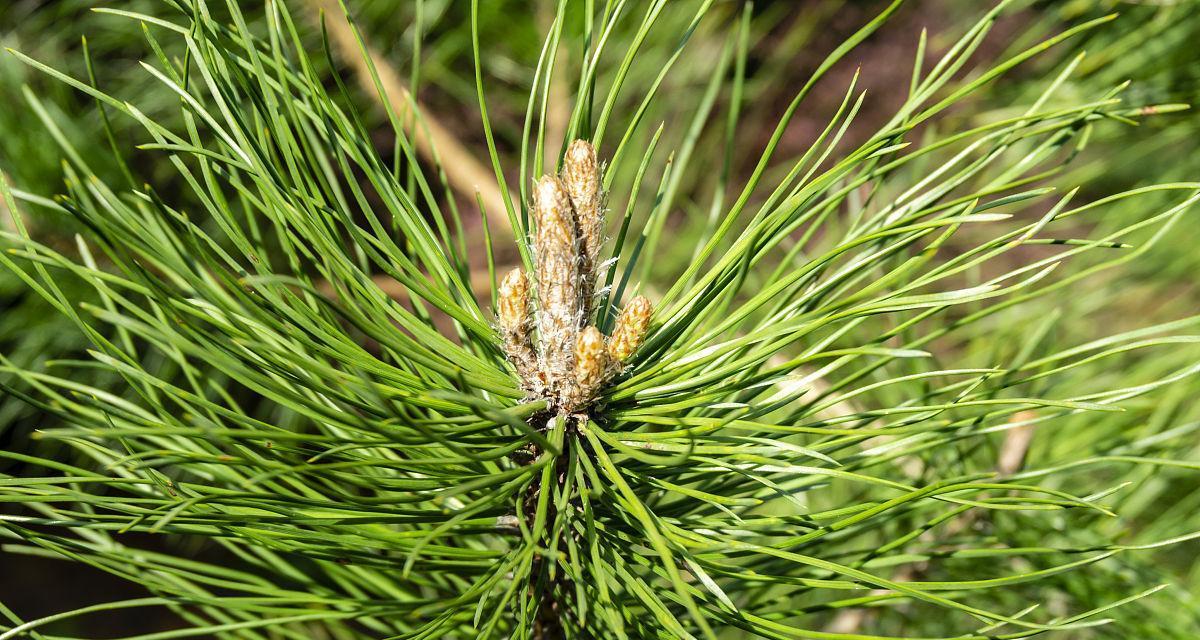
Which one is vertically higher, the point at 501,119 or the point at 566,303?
the point at 501,119

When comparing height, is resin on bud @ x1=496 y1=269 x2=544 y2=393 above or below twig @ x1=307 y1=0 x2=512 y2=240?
below

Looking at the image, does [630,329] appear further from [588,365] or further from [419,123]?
[419,123]

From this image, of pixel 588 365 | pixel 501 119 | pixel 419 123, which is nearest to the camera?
pixel 588 365

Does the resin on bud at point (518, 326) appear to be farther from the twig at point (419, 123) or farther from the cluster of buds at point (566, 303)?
the twig at point (419, 123)

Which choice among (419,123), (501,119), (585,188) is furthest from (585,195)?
(501,119)

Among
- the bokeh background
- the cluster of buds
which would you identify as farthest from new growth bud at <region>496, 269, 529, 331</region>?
the bokeh background

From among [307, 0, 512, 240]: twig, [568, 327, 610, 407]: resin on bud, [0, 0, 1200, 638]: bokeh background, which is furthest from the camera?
[307, 0, 512, 240]: twig

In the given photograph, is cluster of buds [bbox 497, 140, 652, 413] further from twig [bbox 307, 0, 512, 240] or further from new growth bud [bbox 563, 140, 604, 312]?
twig [bbox 307, 0, 512, 240]

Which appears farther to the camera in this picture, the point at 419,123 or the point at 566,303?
the point at 419,123
